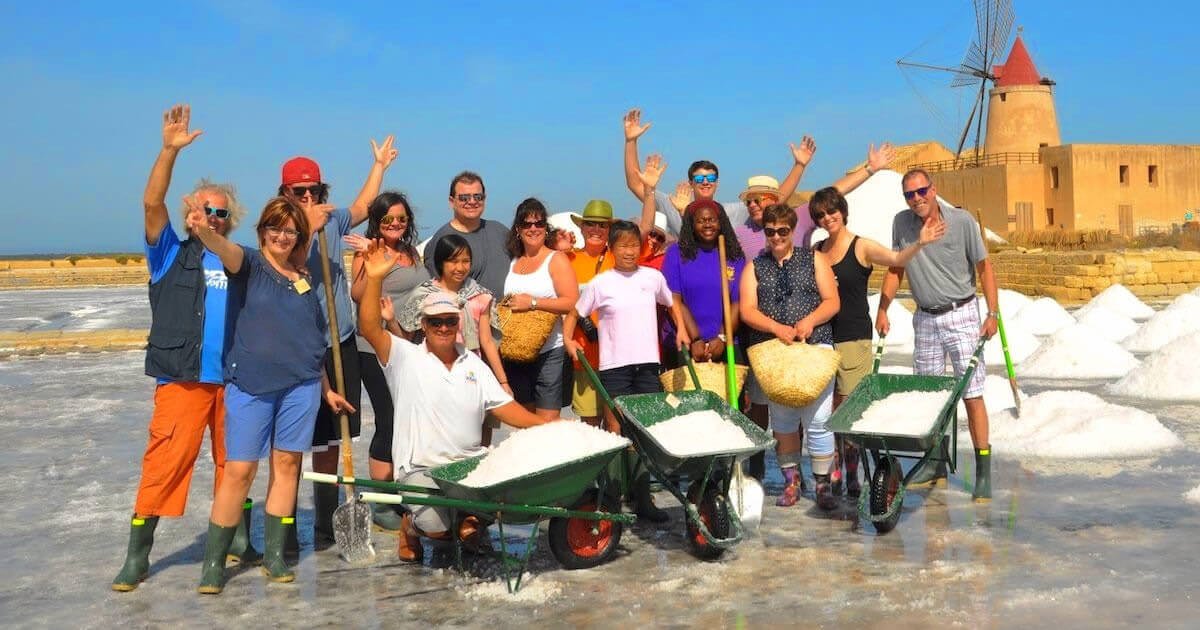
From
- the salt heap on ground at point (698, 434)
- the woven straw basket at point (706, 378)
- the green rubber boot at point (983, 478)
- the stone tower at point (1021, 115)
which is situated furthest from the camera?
the stone tower at point (1021, 115)

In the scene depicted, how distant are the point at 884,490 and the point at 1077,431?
2.40 metres

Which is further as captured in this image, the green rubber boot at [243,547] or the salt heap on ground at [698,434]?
the green rubber boot at [243,547]

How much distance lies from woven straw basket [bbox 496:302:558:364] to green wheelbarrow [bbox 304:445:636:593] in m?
0.88

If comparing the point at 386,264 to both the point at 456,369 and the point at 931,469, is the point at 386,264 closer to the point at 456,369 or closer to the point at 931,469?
the point at 456,369

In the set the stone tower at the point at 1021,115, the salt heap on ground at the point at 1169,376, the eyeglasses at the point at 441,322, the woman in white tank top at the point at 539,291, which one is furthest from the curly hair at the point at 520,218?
the stone tower at the point at 1021,115

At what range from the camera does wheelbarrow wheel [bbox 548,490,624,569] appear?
4.10 m

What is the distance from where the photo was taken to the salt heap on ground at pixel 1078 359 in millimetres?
9633

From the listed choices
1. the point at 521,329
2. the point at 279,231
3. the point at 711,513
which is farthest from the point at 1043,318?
the point at 279,231

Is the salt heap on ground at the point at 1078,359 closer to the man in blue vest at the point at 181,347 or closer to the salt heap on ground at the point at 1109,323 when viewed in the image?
the salt heap on ground at the point at 1109,323

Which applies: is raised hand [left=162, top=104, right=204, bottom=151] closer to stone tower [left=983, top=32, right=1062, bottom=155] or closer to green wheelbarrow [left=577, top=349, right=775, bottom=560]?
green wheelbarrow [left=577, top=349, right=775, bottom=560]

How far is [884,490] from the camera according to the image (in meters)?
4.43

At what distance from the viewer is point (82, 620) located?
3.70m

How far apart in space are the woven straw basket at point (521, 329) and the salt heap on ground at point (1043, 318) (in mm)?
10259

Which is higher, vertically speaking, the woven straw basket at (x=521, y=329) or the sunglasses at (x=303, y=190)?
the sunglasses at (x=303, y=190)
